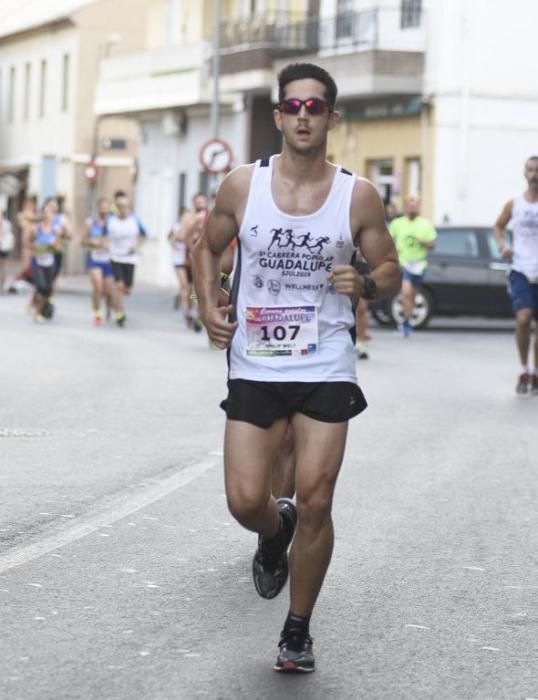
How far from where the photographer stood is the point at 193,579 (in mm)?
7469

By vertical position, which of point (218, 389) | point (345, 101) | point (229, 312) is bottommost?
point (218, 389)

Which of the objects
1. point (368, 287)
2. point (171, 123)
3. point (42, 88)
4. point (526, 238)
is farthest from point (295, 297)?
point (42, 88)

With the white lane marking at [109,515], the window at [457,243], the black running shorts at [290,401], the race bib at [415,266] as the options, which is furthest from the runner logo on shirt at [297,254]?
the window at [457,243]

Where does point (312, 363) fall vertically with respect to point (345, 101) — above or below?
below

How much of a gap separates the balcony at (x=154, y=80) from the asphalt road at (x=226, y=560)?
110 ft

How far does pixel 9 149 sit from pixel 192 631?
68.6 metres

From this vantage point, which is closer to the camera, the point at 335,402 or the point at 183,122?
the point at 335,402

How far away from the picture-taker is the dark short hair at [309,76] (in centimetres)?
631

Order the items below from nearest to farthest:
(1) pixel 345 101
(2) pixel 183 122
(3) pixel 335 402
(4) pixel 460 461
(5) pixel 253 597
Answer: (3) pixel 335 402
(5) pixel 253 597
(4) pixel 460 461
(1) pixel 345 101
(2) pixel 183 122

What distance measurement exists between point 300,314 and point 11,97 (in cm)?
6890

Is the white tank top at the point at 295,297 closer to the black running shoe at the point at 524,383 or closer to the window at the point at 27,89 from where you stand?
the black running shoe at the point at 524,383

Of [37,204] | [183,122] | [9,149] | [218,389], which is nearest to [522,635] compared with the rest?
[218,389]

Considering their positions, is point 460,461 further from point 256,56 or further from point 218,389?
point 256,56

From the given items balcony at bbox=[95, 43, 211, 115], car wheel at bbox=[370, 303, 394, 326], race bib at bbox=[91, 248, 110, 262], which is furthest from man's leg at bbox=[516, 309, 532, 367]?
balcony at bbox=[95, 43, 211, 115]
